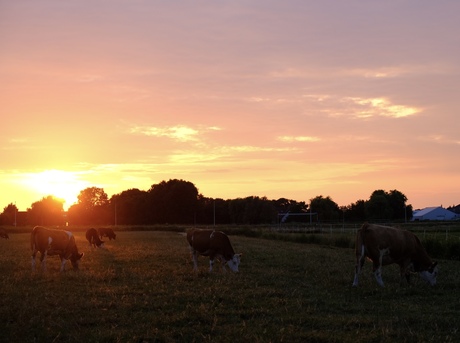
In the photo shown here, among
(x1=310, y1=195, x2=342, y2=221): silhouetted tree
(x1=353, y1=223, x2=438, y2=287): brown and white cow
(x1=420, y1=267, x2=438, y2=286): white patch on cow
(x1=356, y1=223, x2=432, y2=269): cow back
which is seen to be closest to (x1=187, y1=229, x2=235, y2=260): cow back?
(x1=353, y1=223, x2=438, y2=287): brown and white cow

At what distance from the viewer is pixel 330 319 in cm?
1159

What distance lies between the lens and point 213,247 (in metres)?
22.4

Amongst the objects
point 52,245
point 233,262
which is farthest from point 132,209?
point 233,262

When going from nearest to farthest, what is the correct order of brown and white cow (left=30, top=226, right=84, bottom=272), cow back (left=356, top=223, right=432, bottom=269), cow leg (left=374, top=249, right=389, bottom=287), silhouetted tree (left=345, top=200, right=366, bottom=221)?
cow leg (left=374, top=249, right=389, bottom=287), cow back (left=356, top=223, right=432, bottom=269), brown and white cow (left=30, top=226, right=84, bottom=272), silhouetted tree (left=345, top=200, right=366, bottom=221)

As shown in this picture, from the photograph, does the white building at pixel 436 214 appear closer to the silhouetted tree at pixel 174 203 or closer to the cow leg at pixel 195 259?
the silhouetted tree at pixel 174 203

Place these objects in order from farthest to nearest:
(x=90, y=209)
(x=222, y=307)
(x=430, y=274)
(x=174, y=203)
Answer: (x=90, y=209), (x=174, y=203), (x=430, y=274), (x=222, y=307)

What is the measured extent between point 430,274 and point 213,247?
858 centimetres

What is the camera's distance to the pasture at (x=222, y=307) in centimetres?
1030

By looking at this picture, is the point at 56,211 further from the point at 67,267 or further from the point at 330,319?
the point at 330,319

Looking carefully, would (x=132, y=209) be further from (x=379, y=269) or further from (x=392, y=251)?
(x=379, y=269)

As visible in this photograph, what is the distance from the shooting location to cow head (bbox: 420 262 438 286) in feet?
60.5

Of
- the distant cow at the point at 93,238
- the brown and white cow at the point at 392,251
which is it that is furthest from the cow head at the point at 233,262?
the distant cow at the point at 93,238

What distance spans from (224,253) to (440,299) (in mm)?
9410

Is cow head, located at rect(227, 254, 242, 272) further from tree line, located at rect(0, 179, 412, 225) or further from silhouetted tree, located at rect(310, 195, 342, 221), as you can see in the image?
silhouetted tree, located at rect(310, 195, 342, 221)
